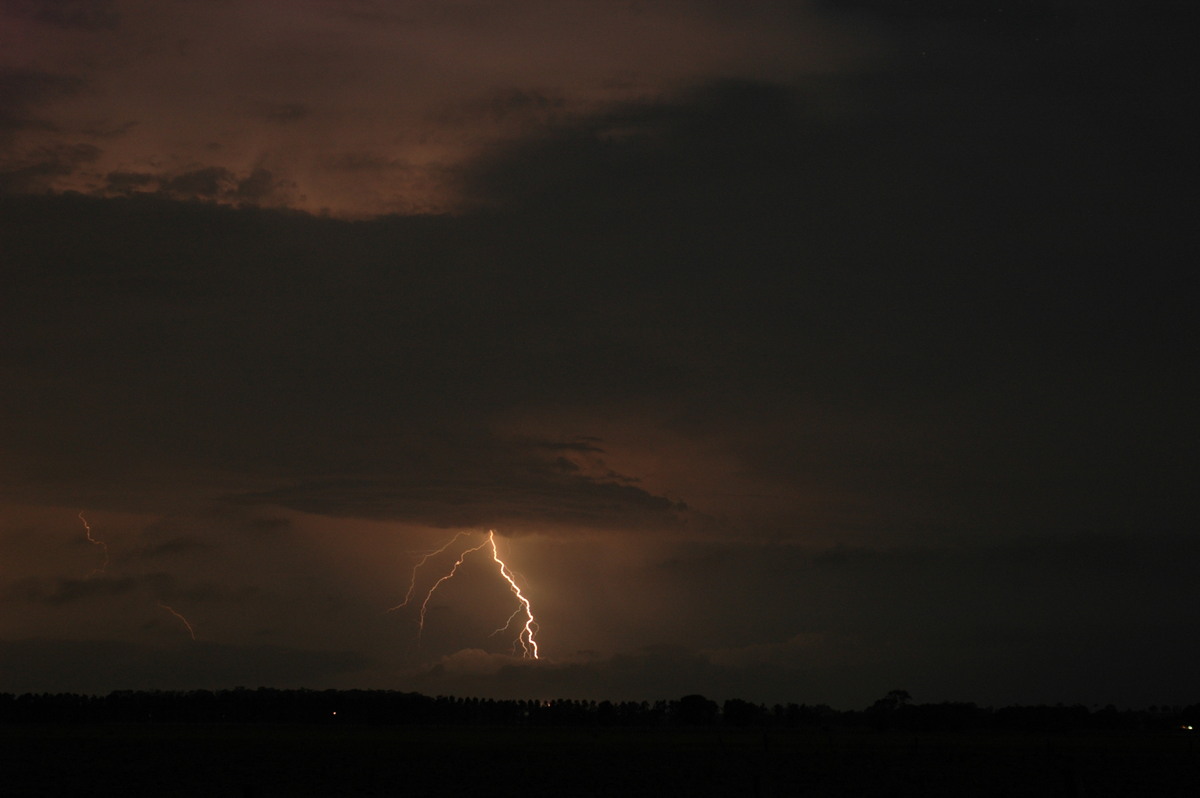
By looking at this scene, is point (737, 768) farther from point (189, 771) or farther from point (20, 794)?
point (20, 794)

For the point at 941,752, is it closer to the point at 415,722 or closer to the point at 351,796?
the point at 351,796

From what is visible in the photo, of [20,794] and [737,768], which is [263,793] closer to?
[20,794]

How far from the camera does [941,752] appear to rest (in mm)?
61844

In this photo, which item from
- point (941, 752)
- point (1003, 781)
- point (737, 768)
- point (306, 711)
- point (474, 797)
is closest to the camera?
point (474, 797)

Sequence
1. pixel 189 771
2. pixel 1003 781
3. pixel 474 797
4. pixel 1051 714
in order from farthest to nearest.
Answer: pixel 1051 714 → pixel 189 771 → pixel 1003 781 → pixel 474 797

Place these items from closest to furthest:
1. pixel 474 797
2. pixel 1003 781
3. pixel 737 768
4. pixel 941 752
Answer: pixel 474 797
pixel 1003 781
pixel 737 768
pixel 941 752

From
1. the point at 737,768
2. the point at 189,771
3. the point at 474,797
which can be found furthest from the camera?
the point at 737,768

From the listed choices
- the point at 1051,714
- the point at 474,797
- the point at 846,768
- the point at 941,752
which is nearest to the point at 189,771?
the point at 474,797

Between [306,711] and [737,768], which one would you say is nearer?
[737,768]

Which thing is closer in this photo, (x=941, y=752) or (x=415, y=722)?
(x=941, y=752)

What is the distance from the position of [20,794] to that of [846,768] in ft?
101

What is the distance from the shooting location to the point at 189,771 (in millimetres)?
42750

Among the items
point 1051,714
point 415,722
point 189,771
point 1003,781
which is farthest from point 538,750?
point 415,722

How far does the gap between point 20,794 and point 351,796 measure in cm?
896
